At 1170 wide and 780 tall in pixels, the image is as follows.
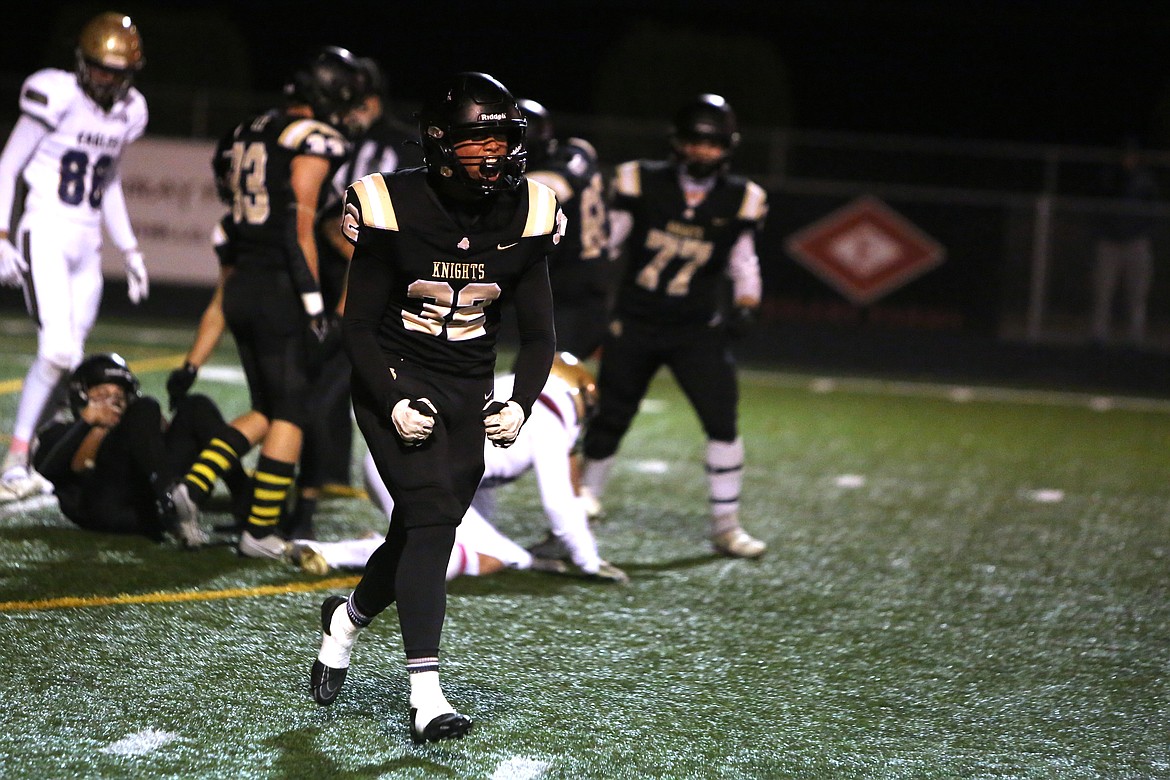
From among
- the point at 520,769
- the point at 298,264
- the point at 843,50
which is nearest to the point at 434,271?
the point at 520,769

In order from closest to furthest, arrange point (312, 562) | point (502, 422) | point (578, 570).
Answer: point (502, 422), point (312, 562), point (578, 570)

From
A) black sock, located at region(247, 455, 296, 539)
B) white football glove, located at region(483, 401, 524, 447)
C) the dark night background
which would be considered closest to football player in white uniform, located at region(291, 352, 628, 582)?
black sock, located at region(247, 455, 296, 539)

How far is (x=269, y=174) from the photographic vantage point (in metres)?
5.53

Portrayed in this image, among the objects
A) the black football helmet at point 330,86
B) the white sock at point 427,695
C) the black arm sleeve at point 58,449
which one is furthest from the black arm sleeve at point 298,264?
the white sock at point 427,695

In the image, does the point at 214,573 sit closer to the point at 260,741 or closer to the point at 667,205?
the point at 260,741

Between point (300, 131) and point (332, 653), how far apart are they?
231 centimetres

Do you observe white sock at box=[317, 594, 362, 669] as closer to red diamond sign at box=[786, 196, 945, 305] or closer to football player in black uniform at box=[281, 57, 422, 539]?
football player in black uniform at box=[281, 57, 422, 539]

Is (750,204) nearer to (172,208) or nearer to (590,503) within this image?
(590,503)

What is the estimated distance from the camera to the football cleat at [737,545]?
5.90 metres

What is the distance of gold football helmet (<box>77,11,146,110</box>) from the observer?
5.90m

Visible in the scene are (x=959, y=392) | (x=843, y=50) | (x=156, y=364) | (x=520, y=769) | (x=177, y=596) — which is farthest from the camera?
(x=843, y=50)

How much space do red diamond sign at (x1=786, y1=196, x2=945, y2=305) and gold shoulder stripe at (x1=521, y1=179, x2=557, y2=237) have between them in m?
10.5

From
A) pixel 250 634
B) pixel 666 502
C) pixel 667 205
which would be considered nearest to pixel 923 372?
pixel 666 502

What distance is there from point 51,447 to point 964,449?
5188mm
